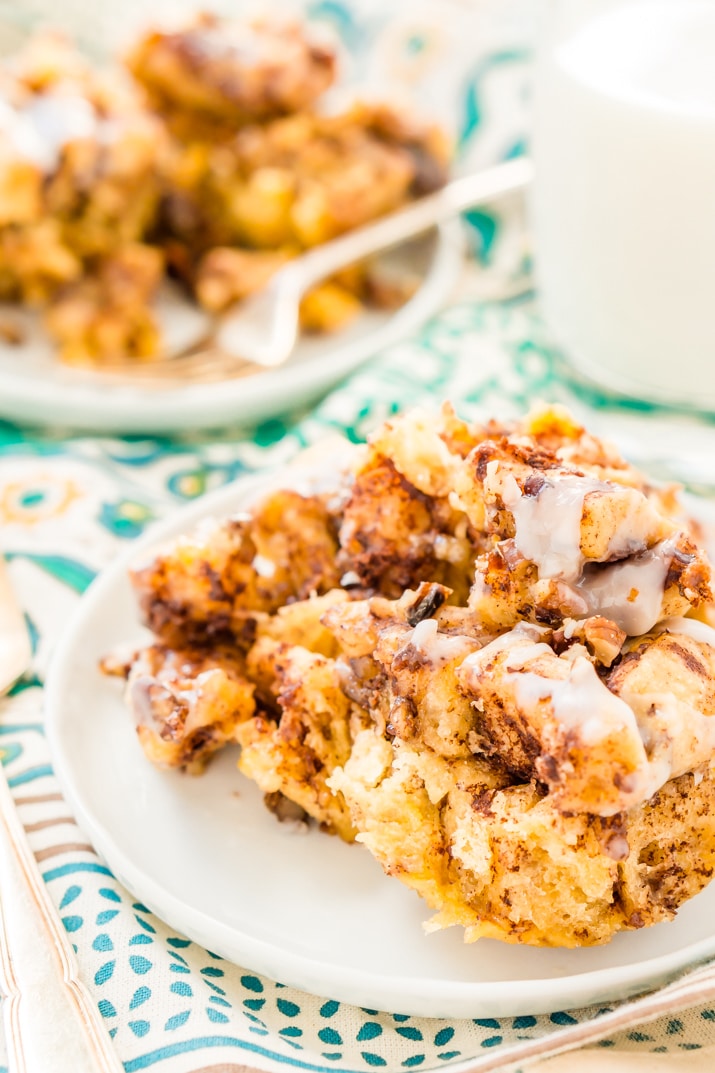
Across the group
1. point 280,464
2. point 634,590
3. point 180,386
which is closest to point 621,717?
point 634,590

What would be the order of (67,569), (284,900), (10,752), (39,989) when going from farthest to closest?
(67,569), (10,752), (284,900), (39,989)

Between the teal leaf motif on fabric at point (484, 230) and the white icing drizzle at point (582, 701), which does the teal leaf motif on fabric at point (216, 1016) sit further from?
the teal leaf motif on fabric at point (484, 230)

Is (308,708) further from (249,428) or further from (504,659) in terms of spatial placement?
(249,428)

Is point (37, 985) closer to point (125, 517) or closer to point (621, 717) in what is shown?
point (621, 717)

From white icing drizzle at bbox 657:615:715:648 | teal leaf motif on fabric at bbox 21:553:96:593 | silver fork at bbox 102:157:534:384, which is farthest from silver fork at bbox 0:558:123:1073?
silver fork at bbox 102:157:534:384

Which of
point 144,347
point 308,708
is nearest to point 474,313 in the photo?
A: point 144,347
